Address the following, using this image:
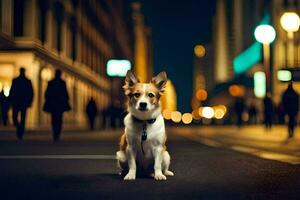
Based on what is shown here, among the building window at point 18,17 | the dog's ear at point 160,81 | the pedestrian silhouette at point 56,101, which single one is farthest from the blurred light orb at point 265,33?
the dog's ear at point 160,81

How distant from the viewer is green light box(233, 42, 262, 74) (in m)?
107

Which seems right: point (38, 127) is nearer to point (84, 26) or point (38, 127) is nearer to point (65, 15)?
point (65, 15)

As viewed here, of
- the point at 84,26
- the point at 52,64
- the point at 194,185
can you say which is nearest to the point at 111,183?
the point at 194,185

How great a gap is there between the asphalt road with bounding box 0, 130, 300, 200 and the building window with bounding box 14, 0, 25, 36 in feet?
81.4

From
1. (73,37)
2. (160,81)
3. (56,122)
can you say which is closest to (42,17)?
(73,37)

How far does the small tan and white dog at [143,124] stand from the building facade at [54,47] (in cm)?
2452

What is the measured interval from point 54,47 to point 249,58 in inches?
3222

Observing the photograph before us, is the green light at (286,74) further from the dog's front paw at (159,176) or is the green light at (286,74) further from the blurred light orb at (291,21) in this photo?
the dog's front paw at (159,176)

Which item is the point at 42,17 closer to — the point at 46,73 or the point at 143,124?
the point at 46,73

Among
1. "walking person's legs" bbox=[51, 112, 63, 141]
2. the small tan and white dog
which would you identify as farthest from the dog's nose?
"walking person's legs" bbox=[51, 112, 63, 141]

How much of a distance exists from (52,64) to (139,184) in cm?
3301

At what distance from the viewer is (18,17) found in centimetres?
3434

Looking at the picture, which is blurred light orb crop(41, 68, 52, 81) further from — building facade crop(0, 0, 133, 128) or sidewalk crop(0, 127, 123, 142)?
sidewalk crop(0, 127, 123, 142)

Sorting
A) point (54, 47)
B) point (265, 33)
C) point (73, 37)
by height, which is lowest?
point (265, 33)
